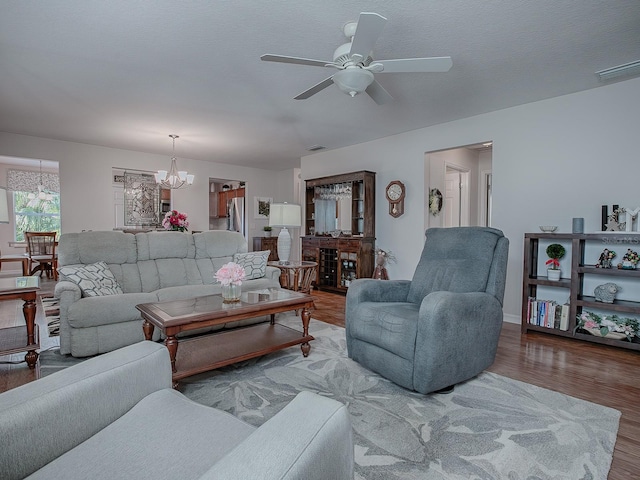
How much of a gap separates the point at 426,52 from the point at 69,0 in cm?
255

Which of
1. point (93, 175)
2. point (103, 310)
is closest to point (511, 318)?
point (103, 310)

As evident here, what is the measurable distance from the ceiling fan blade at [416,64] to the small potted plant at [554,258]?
2429mm

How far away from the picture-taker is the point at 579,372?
2584 millimetres

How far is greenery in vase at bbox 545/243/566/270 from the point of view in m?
3.55

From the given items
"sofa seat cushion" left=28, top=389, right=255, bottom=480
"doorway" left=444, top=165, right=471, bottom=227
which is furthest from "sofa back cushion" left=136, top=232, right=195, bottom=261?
"doorway" left=444, top=165, right=471, bottom=227

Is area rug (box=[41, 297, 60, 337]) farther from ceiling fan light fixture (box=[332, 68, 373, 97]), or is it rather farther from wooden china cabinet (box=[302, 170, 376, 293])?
wooden china cabinet (box=[302, 170, 376, 293])

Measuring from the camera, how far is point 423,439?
67.7 inches

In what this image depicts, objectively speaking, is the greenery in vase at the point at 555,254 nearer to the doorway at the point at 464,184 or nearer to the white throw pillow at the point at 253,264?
the doorway at the point at 464,184

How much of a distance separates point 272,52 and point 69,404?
2786 millimetres

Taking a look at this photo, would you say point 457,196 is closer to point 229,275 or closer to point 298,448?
point 229,275

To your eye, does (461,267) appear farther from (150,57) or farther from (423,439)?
(150,57)

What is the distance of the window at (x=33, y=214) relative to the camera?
797 cm

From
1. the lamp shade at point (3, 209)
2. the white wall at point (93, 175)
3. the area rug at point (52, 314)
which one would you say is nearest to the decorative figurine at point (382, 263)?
the area rug at point (52, 314)

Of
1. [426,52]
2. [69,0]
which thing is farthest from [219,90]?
[426,52]
